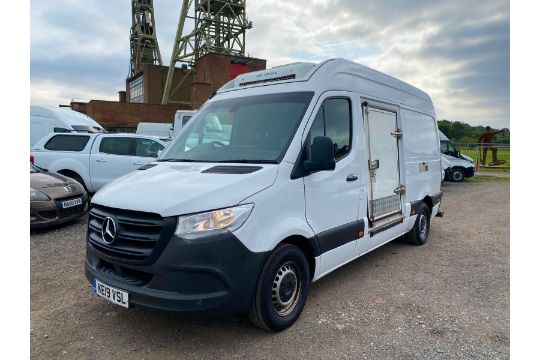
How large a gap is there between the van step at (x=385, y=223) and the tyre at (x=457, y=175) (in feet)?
45.2

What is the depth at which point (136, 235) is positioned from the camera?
9.39 feet

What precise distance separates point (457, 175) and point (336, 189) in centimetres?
1591

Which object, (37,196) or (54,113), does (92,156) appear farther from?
(54,113)

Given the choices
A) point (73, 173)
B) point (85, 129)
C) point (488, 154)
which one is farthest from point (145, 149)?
point (488, 154)

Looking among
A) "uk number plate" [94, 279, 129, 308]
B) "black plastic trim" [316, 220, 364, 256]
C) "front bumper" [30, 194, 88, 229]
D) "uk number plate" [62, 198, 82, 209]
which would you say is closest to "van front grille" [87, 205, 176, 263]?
"uk number plate" [94, 279, 129, 308]

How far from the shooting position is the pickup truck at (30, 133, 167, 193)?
9.08 metres

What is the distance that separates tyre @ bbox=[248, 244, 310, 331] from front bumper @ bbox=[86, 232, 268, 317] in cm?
21

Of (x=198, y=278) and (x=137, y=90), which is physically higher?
(x=137, y=90)

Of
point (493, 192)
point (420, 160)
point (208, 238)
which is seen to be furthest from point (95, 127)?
point (493, 192)

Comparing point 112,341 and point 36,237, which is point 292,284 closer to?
point 112,341

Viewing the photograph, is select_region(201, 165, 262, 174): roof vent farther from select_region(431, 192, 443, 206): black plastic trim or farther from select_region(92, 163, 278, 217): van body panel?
select_region(431, 192, 443, 206): black plastic trim

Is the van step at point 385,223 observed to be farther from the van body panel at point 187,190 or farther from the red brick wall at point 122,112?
the red brick wall at point 122,112

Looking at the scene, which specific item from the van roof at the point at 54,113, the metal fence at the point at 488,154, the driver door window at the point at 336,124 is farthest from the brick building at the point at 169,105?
the driver door window at the point at 336,124

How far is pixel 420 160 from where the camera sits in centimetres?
609
